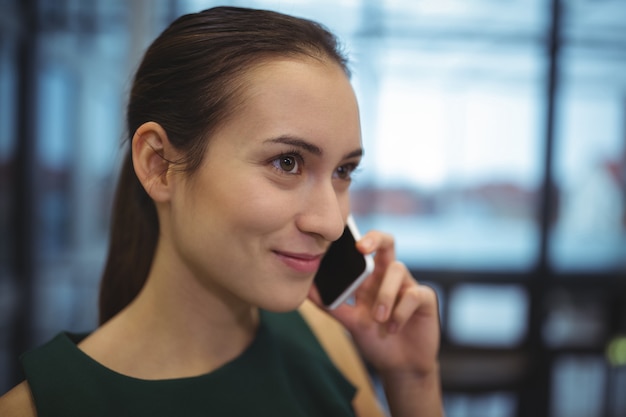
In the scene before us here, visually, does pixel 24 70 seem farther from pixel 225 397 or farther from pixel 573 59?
pixel 573 59

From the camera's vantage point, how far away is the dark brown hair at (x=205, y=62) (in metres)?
0.79

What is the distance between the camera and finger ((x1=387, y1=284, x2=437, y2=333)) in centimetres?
96

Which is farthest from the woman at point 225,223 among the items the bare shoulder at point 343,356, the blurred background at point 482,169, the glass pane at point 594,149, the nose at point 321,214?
the glass pane at point 594,149

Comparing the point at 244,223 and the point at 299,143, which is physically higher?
the point at 299,143

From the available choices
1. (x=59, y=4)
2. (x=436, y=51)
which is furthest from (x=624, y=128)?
(x=59, y=4)

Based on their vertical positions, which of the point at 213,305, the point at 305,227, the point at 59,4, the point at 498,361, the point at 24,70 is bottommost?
the point at 498,361

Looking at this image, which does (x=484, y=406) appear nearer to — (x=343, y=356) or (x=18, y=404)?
(x=343, y=356)

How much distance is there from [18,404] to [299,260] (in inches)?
18.3

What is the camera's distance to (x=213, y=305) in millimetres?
904

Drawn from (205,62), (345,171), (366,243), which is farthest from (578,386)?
(205,62)

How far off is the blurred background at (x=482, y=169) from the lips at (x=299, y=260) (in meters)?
2.28

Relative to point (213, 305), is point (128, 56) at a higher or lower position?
higher

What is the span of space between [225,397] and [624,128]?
3.31 metres

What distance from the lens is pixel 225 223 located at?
29.9 inches
